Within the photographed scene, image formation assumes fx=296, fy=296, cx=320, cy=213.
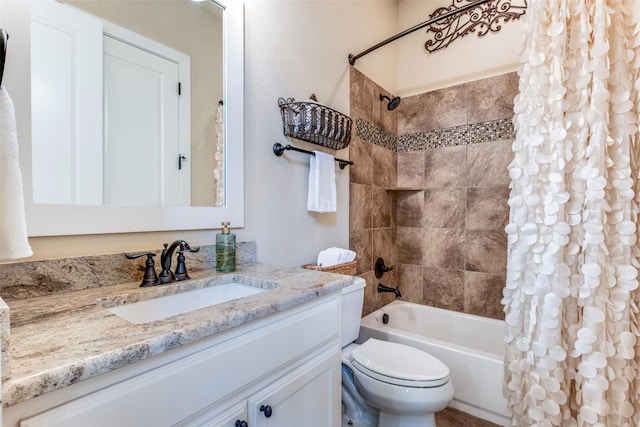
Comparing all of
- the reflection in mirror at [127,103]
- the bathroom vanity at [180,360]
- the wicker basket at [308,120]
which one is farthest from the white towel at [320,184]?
the bathroom vanity at [180,360]

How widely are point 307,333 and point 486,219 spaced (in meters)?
1.79

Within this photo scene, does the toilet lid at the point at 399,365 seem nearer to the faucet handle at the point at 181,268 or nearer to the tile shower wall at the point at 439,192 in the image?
the tile shower wall at the point at 439,192

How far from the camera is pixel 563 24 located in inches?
39.7

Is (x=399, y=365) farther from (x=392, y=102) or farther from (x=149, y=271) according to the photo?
(x=392, y=102)

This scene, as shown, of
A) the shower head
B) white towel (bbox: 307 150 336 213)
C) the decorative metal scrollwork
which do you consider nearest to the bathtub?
white towel (bbox: 307 150 336 213)

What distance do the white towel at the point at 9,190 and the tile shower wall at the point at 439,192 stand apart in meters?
1.67

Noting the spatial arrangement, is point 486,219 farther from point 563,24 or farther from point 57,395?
point 57,395

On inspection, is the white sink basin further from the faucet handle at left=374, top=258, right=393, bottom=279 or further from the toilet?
the faucet handle at left=374, top=258, right=393, bottom=279

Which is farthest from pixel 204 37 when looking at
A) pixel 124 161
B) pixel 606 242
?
pixel 606 242

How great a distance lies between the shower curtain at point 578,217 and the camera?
3.09 ft

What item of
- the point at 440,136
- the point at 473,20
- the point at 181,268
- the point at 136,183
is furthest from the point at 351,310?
the point at 473,20

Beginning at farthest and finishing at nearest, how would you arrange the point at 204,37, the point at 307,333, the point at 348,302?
the point at 348,302 → the point at 204,37 → the point at 307,333

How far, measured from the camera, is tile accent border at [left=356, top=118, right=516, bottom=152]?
2073mm

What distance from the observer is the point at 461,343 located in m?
2.14
